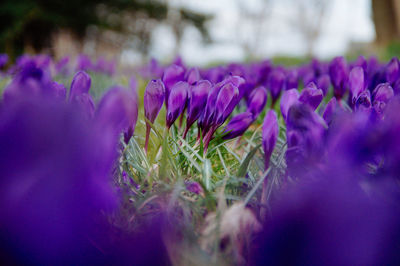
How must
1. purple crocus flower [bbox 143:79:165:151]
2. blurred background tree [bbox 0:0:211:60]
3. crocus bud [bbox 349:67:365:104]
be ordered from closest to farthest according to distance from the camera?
purple crocus flower [bbox 143:79:165:151], crocus bud [bbox 349:67:365:104], blurred background tree [bbox 0:0:211:60]

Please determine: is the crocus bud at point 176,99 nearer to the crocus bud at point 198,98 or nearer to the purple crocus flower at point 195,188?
the crocus bud at point 198,98

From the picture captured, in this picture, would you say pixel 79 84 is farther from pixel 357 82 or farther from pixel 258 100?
pixel 357 82

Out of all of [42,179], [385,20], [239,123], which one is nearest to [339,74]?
[239,123]

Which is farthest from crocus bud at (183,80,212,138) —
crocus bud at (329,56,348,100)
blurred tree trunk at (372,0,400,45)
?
blurred tree trunk at (372,0,400,45)

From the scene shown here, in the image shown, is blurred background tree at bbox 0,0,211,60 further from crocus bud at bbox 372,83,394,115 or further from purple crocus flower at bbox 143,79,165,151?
crocus bud at bbox 372,83,394,115

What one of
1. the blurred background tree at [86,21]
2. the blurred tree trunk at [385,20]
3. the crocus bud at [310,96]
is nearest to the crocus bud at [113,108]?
the crocus bud at [310,96]
